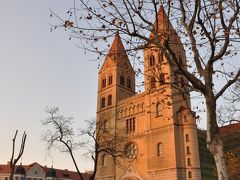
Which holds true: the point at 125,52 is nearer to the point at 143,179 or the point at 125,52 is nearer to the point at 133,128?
the point at 143,179

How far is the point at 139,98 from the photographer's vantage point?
46375 millimetres

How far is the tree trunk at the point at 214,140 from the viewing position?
7379mm

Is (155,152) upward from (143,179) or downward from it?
upward

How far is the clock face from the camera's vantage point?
143 feet

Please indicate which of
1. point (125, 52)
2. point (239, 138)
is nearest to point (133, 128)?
point (239, 138)

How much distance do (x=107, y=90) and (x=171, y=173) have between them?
2001cm

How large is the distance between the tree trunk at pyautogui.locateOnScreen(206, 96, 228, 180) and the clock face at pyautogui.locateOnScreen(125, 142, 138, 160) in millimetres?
36274

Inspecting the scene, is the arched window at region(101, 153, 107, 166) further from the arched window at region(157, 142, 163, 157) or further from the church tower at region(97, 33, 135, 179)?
the arched window at region(157, 142, 163, 157)

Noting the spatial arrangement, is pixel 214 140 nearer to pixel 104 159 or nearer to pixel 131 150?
pixel 131 150

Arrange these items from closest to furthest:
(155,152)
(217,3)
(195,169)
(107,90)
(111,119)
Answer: (217,3), (195,169), (155,152), (111,119), (107,90)

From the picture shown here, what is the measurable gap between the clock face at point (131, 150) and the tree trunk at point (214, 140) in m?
36.3

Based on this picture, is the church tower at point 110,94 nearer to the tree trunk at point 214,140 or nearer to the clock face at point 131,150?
the clock face at point 131,150

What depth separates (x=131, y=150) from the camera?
4472 cm

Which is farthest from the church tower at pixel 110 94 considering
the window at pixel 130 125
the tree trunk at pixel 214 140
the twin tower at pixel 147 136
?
the tree trunk at pixel 214 140
